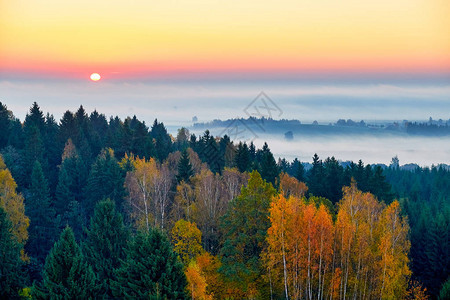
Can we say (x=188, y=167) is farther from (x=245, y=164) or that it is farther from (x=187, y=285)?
(x=187, y=285)

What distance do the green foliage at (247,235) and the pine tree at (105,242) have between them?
8.78 m

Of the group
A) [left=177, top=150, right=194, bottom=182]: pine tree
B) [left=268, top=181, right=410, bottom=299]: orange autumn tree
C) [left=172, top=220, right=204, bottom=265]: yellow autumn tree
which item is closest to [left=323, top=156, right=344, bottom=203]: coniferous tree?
[left=177, top=150, right=194, bottom=182]: pine tree

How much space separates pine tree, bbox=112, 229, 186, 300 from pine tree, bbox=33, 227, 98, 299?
2241 millimetres

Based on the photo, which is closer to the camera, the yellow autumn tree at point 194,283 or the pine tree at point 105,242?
the yellow autumn tree at point 194,283

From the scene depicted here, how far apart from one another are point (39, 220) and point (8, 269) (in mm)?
27726

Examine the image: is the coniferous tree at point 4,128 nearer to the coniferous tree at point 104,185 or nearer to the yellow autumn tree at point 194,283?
the coniferous tree at point 104,185

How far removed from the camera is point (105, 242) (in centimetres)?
4053

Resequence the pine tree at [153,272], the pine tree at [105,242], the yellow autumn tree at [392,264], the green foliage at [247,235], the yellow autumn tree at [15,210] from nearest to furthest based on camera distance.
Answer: the pine tree at [153,272] → the green foliage at [247,235] → the yellow autumn tree at [392,264] → the pine tree at [105,242] → the yellow autumn tree at [15,210]

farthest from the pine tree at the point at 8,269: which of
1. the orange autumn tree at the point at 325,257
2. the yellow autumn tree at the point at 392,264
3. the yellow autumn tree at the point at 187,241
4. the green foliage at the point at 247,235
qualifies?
the yellow autumn tree at the point at 392,264

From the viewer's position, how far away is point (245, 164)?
72438mm

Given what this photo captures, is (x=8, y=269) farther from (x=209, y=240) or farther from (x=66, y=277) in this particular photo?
(x=209, y=240)

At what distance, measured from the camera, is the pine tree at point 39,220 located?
60031mm

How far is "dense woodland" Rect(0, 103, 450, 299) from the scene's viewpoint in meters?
32.5

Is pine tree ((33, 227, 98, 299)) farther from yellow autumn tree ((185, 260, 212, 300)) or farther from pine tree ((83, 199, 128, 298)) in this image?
pine tree ((83, 199, 128, 298))
